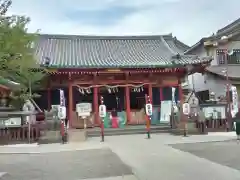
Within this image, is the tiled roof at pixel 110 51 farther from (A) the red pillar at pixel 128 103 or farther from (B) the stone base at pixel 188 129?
(B) the stone base at pixel 188 129

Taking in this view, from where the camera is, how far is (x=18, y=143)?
17.2 metres

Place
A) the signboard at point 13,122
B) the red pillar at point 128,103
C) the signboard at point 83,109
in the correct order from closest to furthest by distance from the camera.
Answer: the signboard at point 13,122 → the signboard at point 83,109 → the red pillar at point 128,103

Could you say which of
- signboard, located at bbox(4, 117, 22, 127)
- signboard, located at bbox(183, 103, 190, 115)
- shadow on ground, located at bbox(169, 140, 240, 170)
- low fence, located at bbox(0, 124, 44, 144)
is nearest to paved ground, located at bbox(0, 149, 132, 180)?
shadow on ground, located at bbox(169, 140, 240, 170)

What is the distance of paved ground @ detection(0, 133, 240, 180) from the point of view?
8.89 m

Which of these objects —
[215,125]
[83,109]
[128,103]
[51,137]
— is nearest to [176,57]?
[128,103]

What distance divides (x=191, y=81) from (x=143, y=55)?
26.8 ft

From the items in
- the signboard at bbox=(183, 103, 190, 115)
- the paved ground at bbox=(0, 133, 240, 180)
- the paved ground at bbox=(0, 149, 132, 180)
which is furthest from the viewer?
the signboard at bbox=(183, 103, 190, 115)

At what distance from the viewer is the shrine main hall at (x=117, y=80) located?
73.2ft

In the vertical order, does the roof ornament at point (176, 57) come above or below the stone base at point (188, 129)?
above

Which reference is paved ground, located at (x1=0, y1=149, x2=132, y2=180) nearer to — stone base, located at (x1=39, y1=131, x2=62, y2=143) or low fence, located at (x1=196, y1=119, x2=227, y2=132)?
stone base, located at (x1=39, y1=131, x2=62, y2=143)

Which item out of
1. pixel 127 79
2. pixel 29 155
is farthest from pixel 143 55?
pixel 29 155

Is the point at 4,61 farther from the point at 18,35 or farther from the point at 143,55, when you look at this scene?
the point at 143,55

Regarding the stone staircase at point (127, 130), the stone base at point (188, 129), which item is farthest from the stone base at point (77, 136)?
the stone base at point (188, 129)

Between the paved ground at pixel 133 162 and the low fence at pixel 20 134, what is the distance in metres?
2.18
